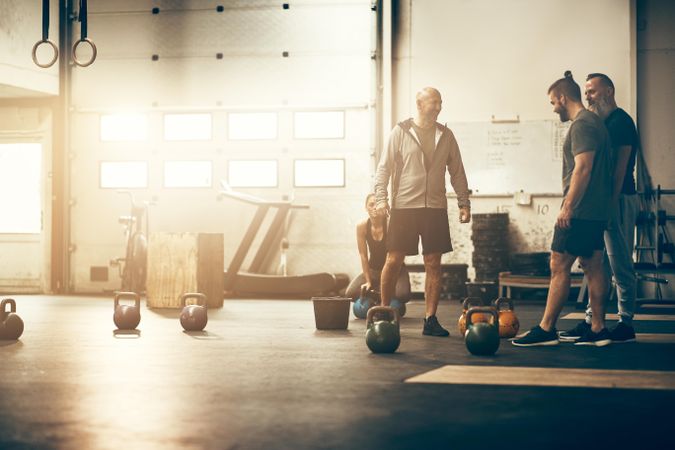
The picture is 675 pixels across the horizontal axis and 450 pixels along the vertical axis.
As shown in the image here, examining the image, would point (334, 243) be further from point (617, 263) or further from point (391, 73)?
point (617, 263)

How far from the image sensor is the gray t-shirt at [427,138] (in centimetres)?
625

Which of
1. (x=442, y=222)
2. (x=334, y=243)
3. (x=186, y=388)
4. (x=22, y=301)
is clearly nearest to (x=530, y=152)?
(x=334, y=243)

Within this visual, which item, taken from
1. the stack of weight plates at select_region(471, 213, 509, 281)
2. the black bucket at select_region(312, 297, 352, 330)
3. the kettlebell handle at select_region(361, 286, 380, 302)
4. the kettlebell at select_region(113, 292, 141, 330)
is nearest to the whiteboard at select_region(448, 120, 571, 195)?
the stack of weight plates at select_region(471, 213, 509, 281)

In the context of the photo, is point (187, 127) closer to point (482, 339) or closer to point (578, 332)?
point (578, 332)

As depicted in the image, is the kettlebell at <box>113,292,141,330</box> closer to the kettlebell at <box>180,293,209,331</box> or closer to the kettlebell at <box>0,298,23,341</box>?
the kettlebell at <box>180,293,209,331</box>

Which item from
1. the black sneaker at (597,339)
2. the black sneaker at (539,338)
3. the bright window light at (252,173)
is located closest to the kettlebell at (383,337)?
the black sneaker at (539,338)

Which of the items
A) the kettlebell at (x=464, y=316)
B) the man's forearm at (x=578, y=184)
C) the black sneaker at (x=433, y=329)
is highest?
the man's forearm at (x=578, y=184)

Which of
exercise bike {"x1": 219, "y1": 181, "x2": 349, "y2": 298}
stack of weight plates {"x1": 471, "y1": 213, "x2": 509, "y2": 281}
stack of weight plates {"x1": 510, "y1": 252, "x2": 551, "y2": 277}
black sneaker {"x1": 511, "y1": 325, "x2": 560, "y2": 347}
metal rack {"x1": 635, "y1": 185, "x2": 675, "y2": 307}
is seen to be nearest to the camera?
black sneaker {"x1": 511, "y1": 325, "x2": 560, "y2": 347}

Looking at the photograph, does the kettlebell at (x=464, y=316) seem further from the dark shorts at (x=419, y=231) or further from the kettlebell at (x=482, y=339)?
the kettlebell at (x=482, y=339)

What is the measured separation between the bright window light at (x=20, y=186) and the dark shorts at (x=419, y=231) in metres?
7.08

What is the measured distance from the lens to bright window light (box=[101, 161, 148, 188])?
11547mm

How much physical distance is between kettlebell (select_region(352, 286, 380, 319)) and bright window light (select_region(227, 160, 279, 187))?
12.2 feet

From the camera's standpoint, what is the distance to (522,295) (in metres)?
10.5

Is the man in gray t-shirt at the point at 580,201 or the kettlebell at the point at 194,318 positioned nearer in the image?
the man in gray t-shirt at the point at 580,201
